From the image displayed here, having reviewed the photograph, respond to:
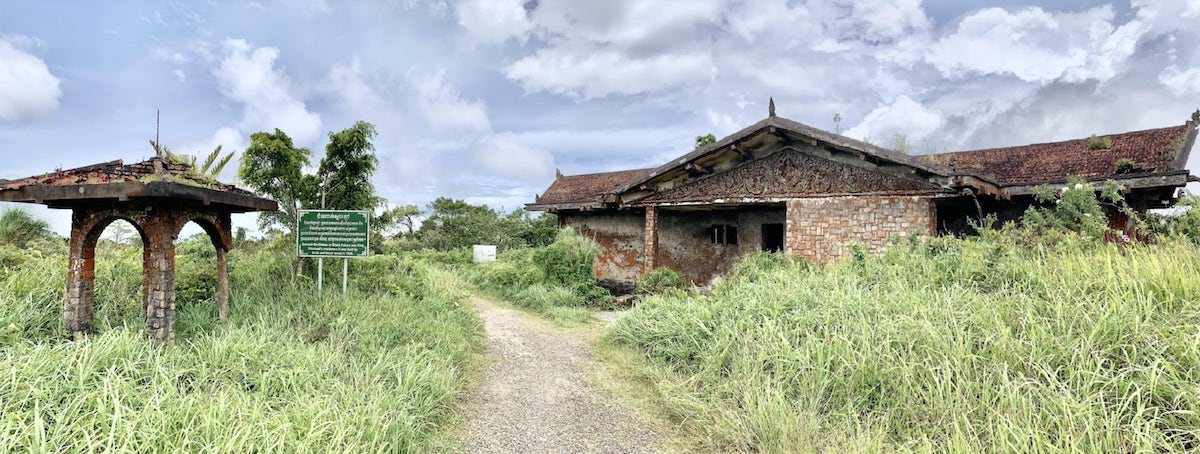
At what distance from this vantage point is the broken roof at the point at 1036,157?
1038cm

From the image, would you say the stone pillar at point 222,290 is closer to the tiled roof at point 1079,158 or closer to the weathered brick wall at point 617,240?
the weathered brick wall at point 617,240

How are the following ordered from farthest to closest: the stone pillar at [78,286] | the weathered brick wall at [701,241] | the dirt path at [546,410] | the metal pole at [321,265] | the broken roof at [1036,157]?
the weathered brick wall at [701,241], the broken roof at [1036,157], the metal pole at [321,265], the stone pillar at [78,286], the dirt path at [546,410]

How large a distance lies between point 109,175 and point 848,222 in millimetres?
11991

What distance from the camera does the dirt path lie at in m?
4.62

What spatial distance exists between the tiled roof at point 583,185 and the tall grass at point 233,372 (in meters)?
10.5

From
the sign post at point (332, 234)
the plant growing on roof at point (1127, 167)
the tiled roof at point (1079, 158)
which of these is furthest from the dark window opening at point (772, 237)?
the sign post at point (332, 234)

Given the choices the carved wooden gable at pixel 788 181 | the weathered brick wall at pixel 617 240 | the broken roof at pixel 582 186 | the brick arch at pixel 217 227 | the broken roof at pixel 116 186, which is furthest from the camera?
the broken roof at pixel 582 186

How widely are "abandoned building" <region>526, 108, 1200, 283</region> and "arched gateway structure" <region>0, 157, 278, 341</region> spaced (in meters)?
9.66

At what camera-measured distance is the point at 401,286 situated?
8992 mm

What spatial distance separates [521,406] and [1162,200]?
44.7 feet

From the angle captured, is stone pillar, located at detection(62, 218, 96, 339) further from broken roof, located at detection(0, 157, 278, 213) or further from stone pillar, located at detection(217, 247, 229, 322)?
stone pillar, located at detection(217, 247, 229, 322)

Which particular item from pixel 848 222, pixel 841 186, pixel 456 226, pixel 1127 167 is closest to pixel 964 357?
pixel 848 222

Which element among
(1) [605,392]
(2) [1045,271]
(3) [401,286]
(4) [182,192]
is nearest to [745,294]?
(1) [605,392]

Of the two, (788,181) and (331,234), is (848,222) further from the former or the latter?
(331,234)
